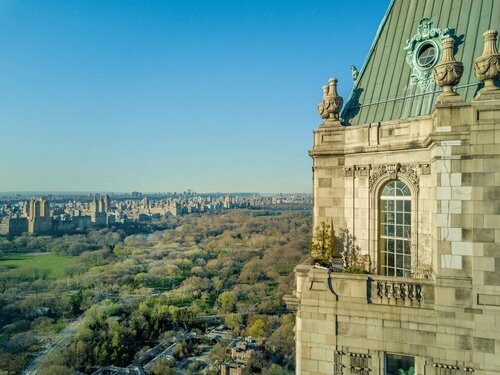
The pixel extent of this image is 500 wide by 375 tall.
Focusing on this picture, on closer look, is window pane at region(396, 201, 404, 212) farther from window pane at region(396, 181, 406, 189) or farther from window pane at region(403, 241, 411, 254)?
window pane at region(403, 241, 411, 254)

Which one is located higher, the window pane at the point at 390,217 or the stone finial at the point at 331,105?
the stone finial at the point at 331,105

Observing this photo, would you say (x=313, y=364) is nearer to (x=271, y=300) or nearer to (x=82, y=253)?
(x=271, y=300)

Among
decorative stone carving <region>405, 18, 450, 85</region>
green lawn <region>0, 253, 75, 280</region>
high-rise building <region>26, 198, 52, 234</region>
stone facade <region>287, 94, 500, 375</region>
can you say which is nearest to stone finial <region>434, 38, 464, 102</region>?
stone facade <region>287, 94, 500, 375</region>

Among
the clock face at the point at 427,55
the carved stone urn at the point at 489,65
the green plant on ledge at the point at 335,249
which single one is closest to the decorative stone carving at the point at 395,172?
the green plant on ledge at the point at 335,249

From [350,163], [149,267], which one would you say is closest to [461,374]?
[350,163]

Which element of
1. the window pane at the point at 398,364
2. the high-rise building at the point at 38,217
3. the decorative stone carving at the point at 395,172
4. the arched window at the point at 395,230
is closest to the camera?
the window pane at the point at 398,364

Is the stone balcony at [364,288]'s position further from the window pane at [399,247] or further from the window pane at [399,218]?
the window pane at [399,218]
